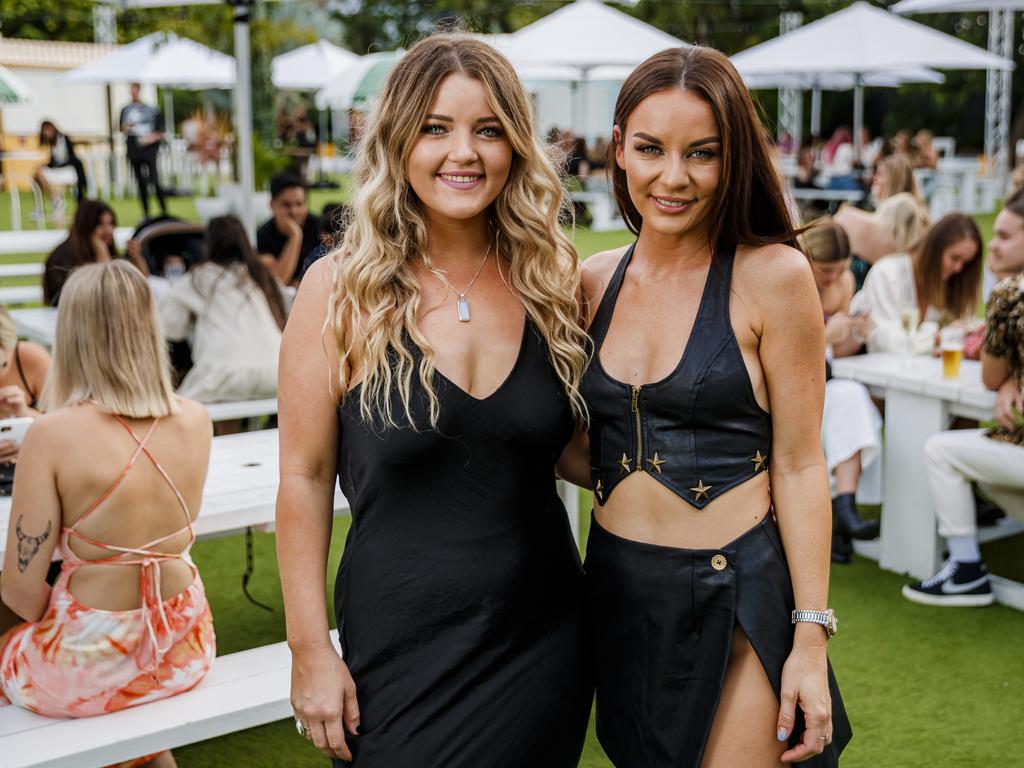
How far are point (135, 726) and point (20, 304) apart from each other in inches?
417

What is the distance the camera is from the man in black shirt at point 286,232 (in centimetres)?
799

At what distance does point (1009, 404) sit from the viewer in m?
4.53

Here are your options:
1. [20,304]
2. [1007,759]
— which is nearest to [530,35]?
[20,304]

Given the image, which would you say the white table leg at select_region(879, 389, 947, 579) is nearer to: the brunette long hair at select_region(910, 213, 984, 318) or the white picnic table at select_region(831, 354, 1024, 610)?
the white picnic table at select_region(831, 354, 1024, 610)

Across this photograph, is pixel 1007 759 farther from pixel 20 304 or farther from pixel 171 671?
pixel 20 304

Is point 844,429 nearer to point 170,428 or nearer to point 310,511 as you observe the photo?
point 170,428

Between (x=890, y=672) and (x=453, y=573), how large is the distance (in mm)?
2717

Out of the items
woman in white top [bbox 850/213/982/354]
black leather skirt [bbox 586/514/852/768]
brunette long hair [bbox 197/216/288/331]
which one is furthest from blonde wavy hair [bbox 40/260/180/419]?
woman in white top [bbox 850/213/982/354]

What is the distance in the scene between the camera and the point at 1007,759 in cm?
359

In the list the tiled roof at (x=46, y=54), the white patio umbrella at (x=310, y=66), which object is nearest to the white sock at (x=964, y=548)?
Result: the white patio umbrella at (x=310, y=66)

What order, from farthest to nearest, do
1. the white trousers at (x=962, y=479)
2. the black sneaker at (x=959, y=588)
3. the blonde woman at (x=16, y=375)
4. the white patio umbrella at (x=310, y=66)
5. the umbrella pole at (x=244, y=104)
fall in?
1. the white patio umbrella at (x=310, y=66)
2. the umbrella pole at (x=244, y=104)
3. the black sneaker at (x=959, y=588)
4. the white trousers at (x=962, y=479)
5. the blonde woman at (x=16, y=375)

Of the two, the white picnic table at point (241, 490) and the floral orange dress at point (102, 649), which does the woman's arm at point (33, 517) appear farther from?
the white picnic table at point (241, 490)

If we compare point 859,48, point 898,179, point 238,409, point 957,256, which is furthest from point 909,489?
point 859,48

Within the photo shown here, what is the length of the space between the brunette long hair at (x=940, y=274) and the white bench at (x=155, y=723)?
4.23 meters
